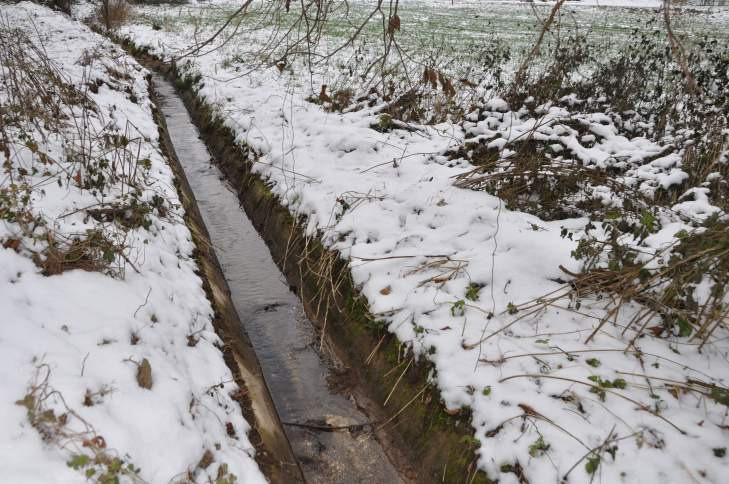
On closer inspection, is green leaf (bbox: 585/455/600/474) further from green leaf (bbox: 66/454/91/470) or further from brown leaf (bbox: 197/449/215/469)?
green leaf (bbox: 66/454/91/470)

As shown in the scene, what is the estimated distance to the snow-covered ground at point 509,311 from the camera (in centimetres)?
266

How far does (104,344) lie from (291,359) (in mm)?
1590

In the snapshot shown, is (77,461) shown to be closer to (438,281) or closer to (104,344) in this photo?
(104,344)

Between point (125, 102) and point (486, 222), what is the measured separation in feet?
20.9

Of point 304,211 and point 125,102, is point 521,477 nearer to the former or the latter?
point 304,211

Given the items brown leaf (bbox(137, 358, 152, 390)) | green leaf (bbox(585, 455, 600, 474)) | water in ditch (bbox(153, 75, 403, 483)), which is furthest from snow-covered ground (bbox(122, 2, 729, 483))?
brown leaf (bbox(137, 358, 152, 390))

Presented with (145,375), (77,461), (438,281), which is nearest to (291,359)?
(438,281)

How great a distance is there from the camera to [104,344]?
2914 mm

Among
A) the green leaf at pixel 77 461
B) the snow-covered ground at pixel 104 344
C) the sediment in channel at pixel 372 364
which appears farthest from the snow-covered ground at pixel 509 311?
the green leaf at pixel 77 461

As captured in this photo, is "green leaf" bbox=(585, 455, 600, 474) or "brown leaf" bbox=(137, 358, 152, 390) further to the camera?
"brown leaf" bbox=(137, 358, 152, 390)

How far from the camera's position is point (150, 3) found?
26.3m

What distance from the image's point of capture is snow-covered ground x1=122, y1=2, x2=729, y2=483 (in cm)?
266

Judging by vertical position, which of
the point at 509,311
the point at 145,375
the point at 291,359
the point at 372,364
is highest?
the point at 509,311

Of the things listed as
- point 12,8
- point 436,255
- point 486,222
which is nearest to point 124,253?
point 436,255
